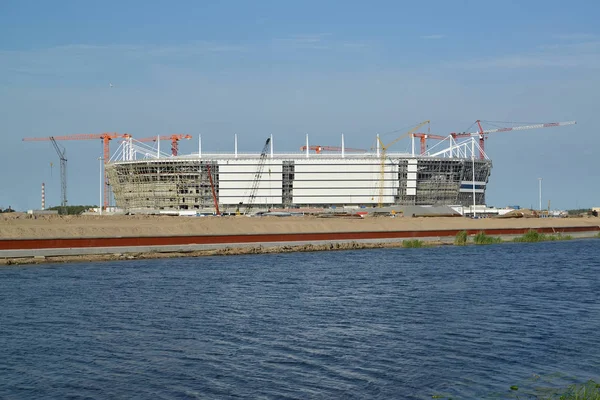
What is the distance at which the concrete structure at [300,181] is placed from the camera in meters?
188

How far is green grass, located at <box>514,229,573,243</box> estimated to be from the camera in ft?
295

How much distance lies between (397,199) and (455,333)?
167 m

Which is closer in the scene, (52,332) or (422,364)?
(422,364)

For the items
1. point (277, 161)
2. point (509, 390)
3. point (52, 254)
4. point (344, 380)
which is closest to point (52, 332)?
point (344, 380)

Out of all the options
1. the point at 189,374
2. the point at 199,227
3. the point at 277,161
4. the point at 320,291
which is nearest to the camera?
the point at 189,374

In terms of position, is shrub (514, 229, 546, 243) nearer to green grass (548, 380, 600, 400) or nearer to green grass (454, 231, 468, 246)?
green grass (454, 231, 468, 246)

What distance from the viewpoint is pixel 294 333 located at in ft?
87.8

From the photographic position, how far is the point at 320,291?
3919 centimetres

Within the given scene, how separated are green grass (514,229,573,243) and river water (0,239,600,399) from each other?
41.8 metres

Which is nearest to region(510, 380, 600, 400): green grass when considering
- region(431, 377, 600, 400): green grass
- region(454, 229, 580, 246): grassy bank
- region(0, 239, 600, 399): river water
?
region(431, 377, 600, 400): green grass

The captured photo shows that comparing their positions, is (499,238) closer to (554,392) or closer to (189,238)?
(189,238)

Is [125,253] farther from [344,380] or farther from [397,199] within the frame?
[397,199]

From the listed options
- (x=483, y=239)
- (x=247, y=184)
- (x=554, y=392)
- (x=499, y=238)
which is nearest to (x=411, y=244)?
(x=483, y=239)

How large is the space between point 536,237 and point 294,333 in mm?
71419
